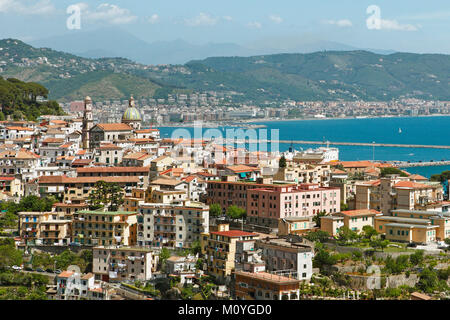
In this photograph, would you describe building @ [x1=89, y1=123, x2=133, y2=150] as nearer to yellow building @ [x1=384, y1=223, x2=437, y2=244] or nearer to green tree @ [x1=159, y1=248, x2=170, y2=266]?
green tree @ [x1=159, y1=248, x2=170, y2=266]

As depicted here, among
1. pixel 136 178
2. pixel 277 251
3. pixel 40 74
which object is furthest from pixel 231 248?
pixel 40 74

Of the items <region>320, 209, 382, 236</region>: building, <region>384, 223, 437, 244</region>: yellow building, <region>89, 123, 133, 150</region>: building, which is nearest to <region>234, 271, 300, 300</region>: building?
<region>320, 209, 382, 236</region>: building

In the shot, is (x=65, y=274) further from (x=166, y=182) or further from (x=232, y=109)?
(x=232, y=109)

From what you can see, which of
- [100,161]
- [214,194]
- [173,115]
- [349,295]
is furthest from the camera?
[173,115]

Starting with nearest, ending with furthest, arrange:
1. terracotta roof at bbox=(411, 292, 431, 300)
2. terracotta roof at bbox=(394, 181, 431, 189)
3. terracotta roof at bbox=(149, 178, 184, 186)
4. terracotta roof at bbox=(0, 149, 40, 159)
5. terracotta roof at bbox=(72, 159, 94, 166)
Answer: terracotta roof at bbox=(411, 292, 431, 300), terracotta roof at bbox=(394, 181, 431, 189), terracotta roof at bbox=(149, 178, 184, 186), terracotta roof at bbox=(0, 149, 40, 159), terracotta roof at bbox=(72, 159, 94, 166)

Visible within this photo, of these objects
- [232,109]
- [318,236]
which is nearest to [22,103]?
[318,236]

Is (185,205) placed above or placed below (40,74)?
below

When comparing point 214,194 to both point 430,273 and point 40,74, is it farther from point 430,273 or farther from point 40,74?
point 40,74

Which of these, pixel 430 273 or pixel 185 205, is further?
pixel 185 205
